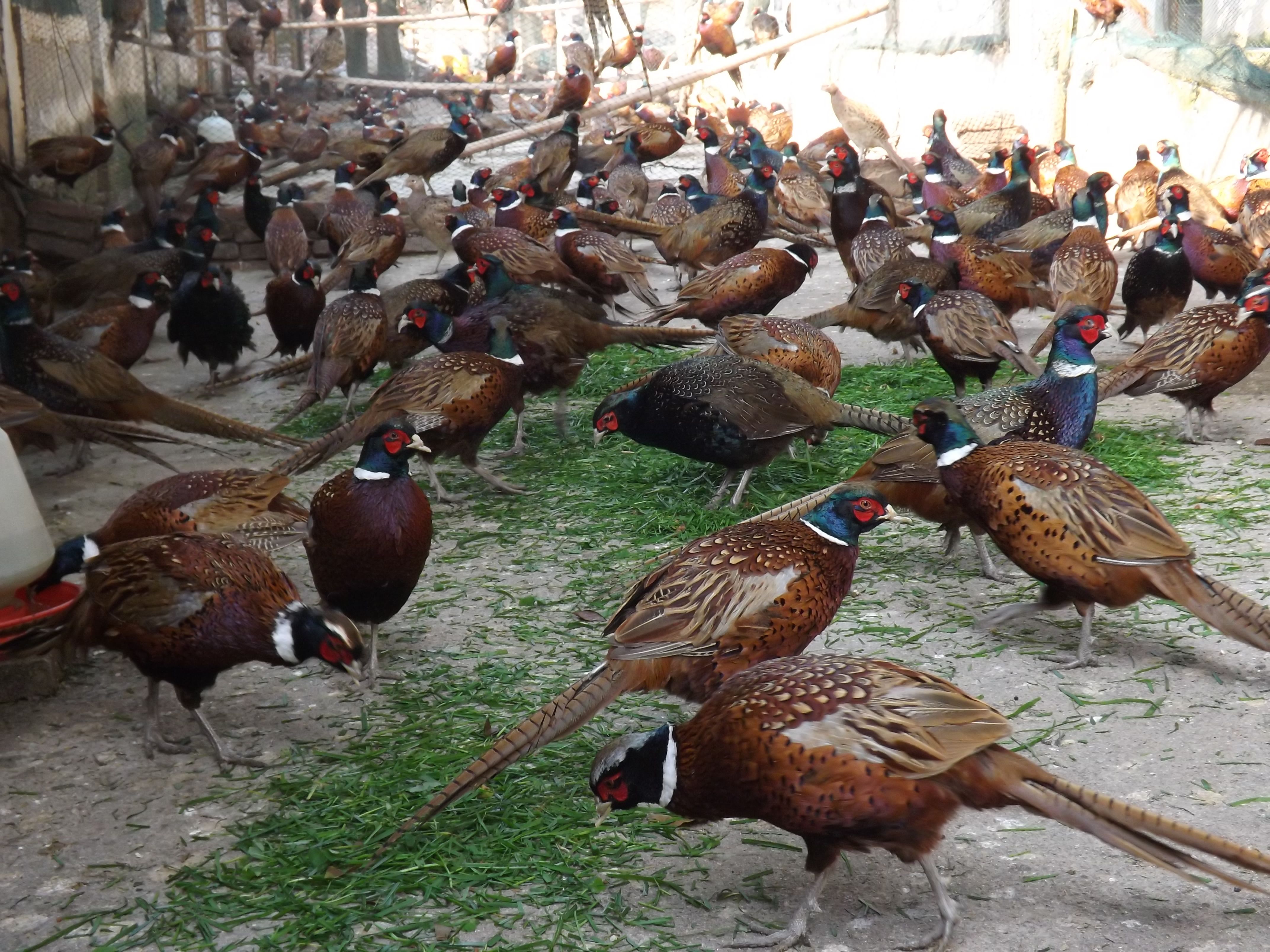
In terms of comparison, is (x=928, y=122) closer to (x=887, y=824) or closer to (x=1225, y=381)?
(x=1225, y=381)

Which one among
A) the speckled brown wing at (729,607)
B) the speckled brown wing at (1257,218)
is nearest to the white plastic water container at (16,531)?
the speckled brown wing at (729,607)

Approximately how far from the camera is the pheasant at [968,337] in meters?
5.68

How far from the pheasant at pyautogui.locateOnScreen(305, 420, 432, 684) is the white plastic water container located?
776 mm

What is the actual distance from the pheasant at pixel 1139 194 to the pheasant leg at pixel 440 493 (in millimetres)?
7649

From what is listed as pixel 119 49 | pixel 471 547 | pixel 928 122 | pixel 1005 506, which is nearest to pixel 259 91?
pixel 119 49

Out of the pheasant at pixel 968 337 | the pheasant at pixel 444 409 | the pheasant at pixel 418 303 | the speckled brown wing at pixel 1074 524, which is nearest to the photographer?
the speckled brown wing at pixel 1074 524

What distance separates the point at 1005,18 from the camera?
47.9 feet

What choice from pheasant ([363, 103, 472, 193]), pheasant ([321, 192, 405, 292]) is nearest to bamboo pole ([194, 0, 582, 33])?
pheasant ([363, 103, 472, 193])

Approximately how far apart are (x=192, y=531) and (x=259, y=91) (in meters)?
17.6

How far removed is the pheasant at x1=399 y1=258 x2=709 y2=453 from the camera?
5.85 metres

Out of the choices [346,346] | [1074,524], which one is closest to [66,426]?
[346,346]

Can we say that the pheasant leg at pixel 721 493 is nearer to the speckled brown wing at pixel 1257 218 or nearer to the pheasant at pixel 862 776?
the pheasant at pixel 862 776

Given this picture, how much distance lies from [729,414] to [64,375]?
122 inches

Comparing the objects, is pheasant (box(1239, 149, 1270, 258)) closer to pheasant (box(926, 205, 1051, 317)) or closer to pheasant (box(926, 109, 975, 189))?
pheasant (box(926, 205, 1051, 317))
